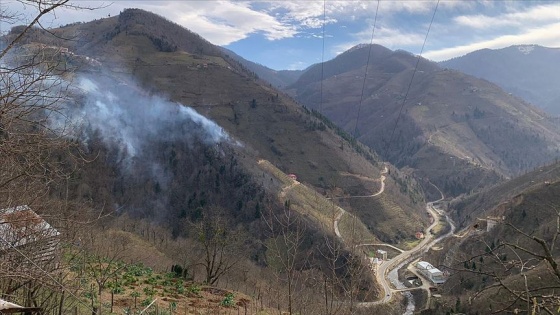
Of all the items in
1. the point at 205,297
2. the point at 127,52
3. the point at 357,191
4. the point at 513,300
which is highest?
the point at 127,52

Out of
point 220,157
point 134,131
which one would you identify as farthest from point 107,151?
point 220,157

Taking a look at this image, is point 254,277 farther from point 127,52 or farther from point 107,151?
point 127,52

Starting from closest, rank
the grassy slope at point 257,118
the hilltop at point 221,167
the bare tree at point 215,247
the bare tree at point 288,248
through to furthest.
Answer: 1. the bare tree at point 288,248
2. the bare tree at point 215,247
3. the hilltop at point 221,167
4. the grassy slope at point 257,118

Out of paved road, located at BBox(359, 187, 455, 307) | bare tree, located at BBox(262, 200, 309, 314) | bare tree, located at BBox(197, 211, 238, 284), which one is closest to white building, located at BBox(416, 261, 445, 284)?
paved road, located at BBox(359, 187, 455, 307)

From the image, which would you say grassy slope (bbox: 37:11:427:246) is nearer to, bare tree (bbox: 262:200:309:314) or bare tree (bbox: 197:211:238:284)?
bare tree (bbox: 197:211:238:284)

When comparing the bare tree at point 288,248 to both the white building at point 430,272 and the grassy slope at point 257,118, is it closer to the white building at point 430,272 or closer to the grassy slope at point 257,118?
the white building at point 430,272

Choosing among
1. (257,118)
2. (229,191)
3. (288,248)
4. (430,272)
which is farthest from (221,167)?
(288,248)

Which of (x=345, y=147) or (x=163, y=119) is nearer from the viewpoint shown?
(x=163, y=119)

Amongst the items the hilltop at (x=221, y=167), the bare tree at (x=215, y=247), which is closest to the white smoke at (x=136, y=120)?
the hilltop at (x=221, y=167)

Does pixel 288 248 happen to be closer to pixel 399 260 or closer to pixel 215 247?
pixel 215 247
